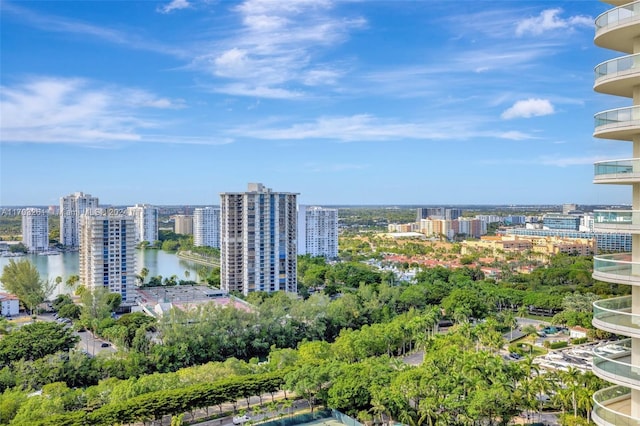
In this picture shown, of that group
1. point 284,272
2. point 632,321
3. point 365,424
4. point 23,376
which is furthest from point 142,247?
point 632,321

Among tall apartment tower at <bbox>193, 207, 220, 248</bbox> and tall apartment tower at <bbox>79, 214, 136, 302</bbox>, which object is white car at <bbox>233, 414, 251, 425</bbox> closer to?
tall apartment tower at <bbox>79, 214, 136, 302</bbox>

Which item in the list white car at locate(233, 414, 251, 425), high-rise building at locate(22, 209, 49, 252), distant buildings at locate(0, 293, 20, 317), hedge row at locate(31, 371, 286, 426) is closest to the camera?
hedge row at locate(31, 371, 286, 426)

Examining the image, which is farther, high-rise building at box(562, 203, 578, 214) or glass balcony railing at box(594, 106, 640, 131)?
high-rise building at box(562, 203, 578, 214)

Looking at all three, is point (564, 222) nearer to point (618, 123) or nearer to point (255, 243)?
point (255, 243)

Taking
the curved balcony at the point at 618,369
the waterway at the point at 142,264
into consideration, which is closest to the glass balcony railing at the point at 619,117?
the curved balcony at the point at 618,369

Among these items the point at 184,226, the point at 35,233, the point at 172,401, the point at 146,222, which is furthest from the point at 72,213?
the point at 172,401

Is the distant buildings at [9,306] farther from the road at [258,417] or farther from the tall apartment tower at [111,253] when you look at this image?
the road at [258,417]

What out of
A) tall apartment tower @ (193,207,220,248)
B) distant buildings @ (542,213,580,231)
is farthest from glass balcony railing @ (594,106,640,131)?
distant buildings @ (542,213,580,231)
